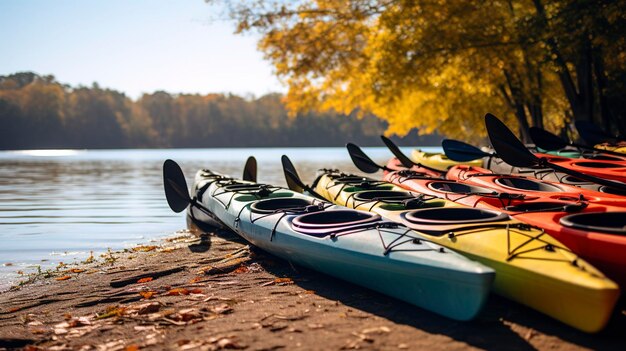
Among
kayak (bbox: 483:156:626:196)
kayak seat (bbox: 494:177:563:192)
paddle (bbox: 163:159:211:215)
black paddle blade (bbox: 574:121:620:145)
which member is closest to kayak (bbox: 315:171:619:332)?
kayak seat (bbox: 494:177:563:192)

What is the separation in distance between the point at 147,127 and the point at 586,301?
301 ft

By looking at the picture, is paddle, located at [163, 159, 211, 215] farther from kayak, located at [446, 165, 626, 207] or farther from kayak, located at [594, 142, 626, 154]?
kayak, located at [594, 142, 626, 154]

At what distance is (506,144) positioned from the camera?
6562mm

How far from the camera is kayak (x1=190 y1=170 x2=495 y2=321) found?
151 inches

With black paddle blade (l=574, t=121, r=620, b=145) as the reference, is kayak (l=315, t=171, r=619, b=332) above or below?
below

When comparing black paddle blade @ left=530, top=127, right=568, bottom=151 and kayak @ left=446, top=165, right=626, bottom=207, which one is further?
black paddle blade @ left=530, top=127, right=568, bottom=151

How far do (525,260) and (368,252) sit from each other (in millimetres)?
1213

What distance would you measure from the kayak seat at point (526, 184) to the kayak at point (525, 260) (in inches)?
76.4

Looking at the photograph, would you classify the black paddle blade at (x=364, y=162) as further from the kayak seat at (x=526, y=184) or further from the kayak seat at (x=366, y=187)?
the kayak seat at (x=526, y=184)

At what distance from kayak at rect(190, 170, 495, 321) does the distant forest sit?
79.7m

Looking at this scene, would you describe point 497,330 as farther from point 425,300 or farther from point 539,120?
point 539,120

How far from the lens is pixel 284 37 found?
18.1 meters

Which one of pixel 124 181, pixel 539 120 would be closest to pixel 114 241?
pixel 124 181

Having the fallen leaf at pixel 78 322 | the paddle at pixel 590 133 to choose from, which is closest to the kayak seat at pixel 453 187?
the fallen leaf at pixel 78 322
